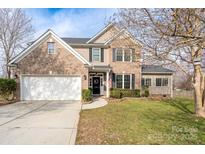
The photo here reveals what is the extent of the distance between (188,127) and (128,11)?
5246 mm

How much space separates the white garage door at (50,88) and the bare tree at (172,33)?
29.5ft

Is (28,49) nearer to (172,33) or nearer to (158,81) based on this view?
(172,33)

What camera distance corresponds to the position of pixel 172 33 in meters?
6.55

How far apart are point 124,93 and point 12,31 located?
20.8 meters

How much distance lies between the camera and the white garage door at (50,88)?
17125 millimetres

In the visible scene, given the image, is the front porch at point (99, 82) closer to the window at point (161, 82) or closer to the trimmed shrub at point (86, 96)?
the trimmed shrub at point (86, 96)

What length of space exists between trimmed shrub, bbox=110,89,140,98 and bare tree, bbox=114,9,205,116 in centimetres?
852

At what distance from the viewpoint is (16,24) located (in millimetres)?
30516

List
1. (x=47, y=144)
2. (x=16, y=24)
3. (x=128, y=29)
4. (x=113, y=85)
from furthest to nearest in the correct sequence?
(x=16, y=24) → (x=113, y=85) → (x=128, y=29) → (x=47, y=144)

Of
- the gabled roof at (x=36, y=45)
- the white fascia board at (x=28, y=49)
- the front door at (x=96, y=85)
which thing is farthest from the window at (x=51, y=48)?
the front door at (x=96, y=85)

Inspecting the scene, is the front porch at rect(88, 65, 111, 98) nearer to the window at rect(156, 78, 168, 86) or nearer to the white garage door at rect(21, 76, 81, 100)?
the white garage door at rect(21, 76, 81, 100)

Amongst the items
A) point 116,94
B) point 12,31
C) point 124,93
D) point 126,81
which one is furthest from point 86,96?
point 12,31
